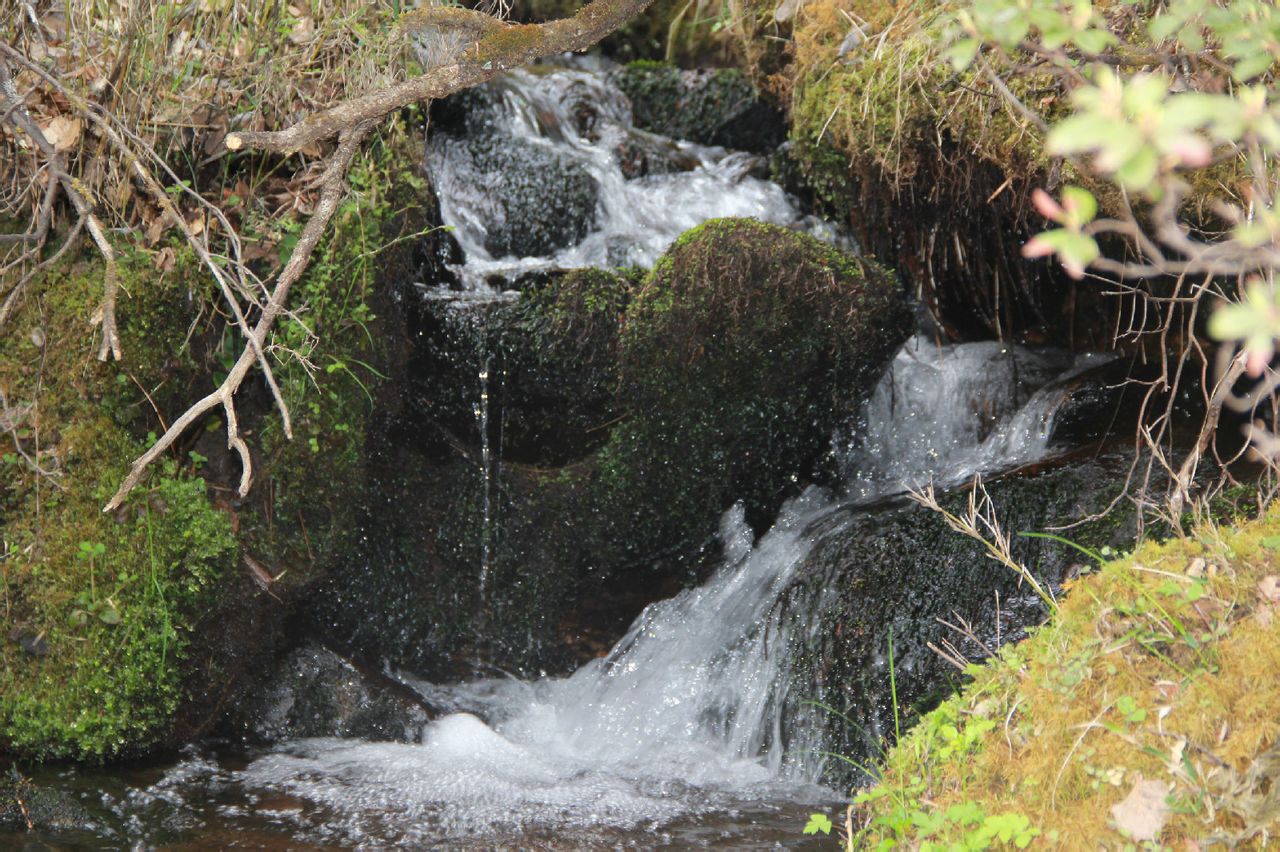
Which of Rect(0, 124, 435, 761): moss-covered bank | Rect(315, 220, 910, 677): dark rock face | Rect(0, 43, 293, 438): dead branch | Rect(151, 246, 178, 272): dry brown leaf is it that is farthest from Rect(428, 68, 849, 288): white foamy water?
Rect(0, 43, 293, 438): dead branch

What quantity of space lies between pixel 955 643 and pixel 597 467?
1975 mm

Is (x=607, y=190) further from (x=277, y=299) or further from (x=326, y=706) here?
(x=326, y=706)

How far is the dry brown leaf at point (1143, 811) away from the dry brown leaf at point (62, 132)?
14.1 feet

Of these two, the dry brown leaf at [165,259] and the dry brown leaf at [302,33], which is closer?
the dry brown leaf at [165,259]

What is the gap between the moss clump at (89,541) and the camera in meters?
4.09

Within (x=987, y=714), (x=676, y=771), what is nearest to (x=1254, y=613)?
(x=987, y=714)

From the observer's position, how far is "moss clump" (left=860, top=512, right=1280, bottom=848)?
2145 mm

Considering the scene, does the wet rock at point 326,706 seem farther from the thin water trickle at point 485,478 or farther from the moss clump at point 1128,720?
the moss clump at point 1128,720

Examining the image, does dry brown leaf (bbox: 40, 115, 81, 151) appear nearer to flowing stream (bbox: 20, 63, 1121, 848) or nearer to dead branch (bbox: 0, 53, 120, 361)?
dead branch (bbox: 0, 53, 120, 361)

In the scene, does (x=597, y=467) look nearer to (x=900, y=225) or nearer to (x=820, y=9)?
(x=900, y=225)

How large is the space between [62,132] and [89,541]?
164 cm

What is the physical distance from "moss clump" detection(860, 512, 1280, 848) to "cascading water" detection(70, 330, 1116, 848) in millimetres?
1240

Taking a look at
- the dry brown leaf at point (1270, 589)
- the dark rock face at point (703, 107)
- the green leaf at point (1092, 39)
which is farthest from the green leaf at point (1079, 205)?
the dark rock face at point (703, 107)

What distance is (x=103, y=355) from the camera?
11.5ft
